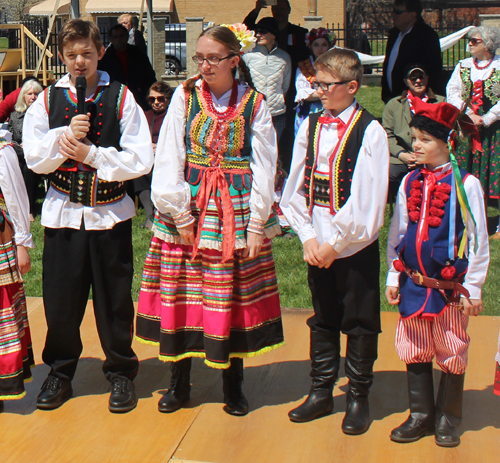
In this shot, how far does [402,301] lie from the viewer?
3203 millimetres

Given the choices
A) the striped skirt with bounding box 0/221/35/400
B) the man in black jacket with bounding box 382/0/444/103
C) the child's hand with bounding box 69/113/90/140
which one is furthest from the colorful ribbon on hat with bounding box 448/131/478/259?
the man in black jacket with bounding box 382/0/444/103

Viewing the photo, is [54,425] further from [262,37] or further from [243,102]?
[262,37]

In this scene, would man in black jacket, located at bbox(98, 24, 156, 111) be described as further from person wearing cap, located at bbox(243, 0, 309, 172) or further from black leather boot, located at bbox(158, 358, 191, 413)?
black leather boot, located at bbox(158, 358, 191, 413)

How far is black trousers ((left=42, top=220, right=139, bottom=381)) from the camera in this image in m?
3.39

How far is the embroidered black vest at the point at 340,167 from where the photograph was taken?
10.2 ft

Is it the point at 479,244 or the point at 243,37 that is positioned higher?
the point at 243,37

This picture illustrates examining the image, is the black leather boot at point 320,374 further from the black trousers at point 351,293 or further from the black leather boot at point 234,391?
the black leather boot at point 234,391

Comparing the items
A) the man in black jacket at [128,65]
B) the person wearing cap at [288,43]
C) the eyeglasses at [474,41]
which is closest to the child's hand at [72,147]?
the man in black jacket at [128,65]

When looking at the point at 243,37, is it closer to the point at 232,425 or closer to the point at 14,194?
the point at 14,194

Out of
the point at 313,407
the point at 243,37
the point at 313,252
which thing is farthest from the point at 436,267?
the point at 243,37

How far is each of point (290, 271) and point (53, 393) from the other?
3.03 metres

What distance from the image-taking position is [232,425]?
11.0ft

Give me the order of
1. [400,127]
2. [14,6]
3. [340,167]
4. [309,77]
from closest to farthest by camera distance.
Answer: [340,167]
[400,127]
[309,77]
[14,6]

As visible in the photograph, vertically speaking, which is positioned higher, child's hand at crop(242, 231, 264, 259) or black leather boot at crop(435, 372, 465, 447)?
child's hand at crop(242, 231, 264, 259)
